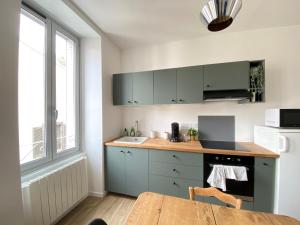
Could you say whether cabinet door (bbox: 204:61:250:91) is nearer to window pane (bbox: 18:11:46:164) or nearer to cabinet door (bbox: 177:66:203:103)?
cabinet door (bbox: 177:66:203:103)

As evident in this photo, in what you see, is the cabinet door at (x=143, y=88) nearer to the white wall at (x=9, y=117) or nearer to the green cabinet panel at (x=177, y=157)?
the green cabinet panel at (x=177, y=157)

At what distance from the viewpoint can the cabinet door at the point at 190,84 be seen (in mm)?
2189

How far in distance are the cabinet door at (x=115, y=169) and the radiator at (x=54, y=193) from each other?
13.9 inches

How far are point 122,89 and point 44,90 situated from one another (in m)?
1.13

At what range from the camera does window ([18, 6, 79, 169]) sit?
1.61 meters

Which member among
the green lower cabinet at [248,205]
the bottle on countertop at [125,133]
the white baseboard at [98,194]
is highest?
the bottle on countertop at [125,133]

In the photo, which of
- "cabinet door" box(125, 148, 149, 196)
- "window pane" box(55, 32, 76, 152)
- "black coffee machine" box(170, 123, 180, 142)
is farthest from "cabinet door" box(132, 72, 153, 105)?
"window pane" box(55, 32, 76, 152)

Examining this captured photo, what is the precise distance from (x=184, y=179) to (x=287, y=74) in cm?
214

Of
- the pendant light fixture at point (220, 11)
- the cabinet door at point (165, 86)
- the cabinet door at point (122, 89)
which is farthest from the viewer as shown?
the cabinet door at point (122, 89)

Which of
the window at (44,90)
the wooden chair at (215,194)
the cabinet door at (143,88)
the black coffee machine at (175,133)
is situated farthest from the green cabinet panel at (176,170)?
the window at (44,90)

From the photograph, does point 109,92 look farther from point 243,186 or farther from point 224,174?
point 243,186

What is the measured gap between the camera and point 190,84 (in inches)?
88.0

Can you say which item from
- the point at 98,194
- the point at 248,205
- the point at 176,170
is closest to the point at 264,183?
the point at 248,205

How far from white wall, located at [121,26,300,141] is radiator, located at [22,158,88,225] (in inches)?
48.9
